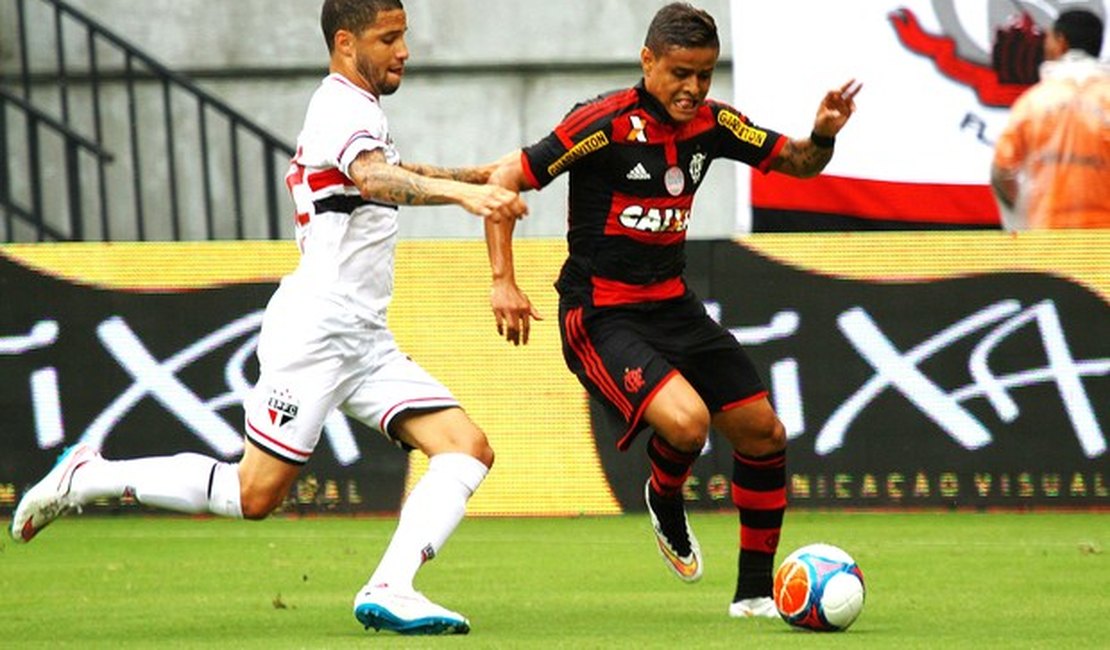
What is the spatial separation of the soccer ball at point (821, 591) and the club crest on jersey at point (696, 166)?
1480 mm

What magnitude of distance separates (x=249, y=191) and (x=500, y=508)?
4.71 meters

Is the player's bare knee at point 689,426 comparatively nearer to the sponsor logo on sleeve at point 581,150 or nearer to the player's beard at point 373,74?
the sponsor logo on sleeve at point 581,150

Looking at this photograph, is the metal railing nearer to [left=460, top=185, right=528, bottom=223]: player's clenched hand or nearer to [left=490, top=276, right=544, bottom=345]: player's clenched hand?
[left=490, top=276, right=544, bottom=345]: player's clenched hand

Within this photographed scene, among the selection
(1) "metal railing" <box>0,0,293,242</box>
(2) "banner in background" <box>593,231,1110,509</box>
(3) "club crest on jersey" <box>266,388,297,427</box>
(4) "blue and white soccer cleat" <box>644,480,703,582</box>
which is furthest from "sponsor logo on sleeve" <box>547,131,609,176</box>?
Answer: (1) "metal railing" <box>0,0,293,242</box>

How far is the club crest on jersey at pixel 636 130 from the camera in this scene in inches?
336

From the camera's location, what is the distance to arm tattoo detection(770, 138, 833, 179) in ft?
28.5

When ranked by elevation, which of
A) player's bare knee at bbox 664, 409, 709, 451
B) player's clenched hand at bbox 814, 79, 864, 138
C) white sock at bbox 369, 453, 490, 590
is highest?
player's clenched hand at bbox 814, 79, 864, 138

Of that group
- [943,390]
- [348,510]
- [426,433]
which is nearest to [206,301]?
[348,510]

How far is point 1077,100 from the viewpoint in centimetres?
1391

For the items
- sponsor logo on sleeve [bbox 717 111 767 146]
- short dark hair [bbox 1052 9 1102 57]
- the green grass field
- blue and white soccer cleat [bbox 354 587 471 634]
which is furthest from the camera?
short dark hair [bbox 1052 9 1102 57]

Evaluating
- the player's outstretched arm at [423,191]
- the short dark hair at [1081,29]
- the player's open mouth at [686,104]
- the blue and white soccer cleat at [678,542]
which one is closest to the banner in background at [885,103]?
the short dark hair at [1081,29]

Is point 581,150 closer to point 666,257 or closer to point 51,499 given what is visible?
point 666,257

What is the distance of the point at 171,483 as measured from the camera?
26.6 ft

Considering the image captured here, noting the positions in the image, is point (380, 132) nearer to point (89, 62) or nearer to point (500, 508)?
point (500, 508)
